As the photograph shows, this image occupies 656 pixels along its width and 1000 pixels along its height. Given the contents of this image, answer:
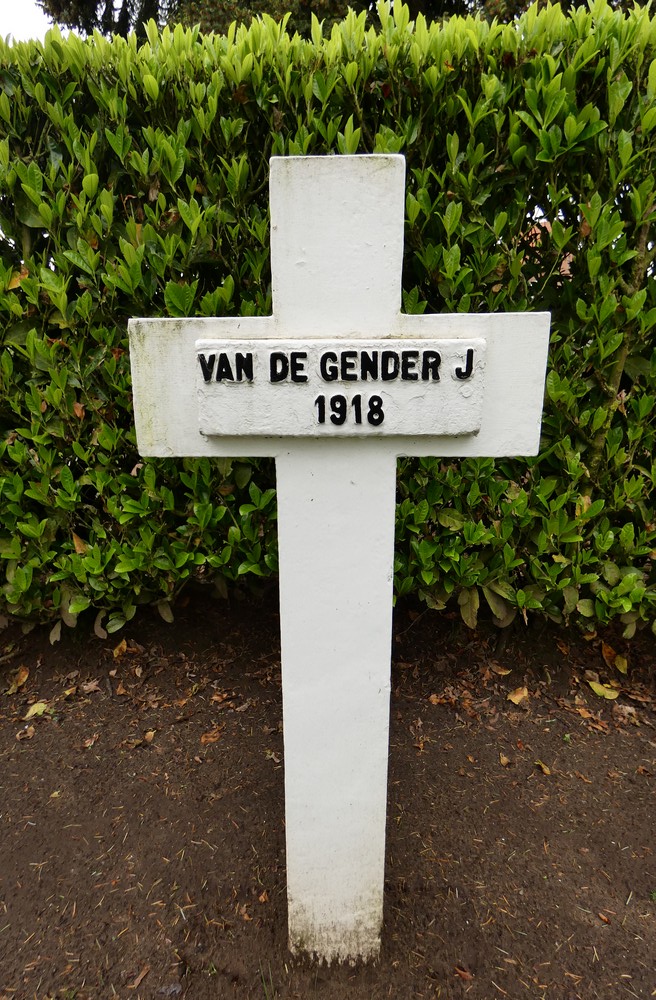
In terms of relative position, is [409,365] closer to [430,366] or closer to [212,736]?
[430,366]

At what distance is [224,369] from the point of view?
1479 mm

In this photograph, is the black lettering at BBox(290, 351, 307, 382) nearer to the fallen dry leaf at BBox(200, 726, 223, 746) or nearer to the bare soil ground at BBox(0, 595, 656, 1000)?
the bare soil ground at BBox(0, 595, 656, 1000)

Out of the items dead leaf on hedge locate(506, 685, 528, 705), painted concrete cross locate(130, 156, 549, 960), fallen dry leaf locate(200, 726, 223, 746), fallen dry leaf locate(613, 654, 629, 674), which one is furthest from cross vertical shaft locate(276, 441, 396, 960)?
fallen dry leaf locate(613, 654, 629, 674)

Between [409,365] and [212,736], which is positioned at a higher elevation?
[409,365]

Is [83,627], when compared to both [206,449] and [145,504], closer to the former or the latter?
[145,504]

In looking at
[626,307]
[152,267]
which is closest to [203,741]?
[152,267]

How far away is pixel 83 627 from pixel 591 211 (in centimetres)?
299

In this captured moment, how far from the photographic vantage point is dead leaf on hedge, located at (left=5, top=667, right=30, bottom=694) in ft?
10.4

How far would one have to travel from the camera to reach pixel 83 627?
10.8 feet

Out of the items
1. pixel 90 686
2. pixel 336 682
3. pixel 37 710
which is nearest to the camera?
pixel 336 682

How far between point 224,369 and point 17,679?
96.6 inches

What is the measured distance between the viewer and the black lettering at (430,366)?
1462 mm

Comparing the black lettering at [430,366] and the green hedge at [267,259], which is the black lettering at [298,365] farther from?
the green hedge at [267,259]

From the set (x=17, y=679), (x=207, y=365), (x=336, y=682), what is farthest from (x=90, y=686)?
(x=207, y=365)
